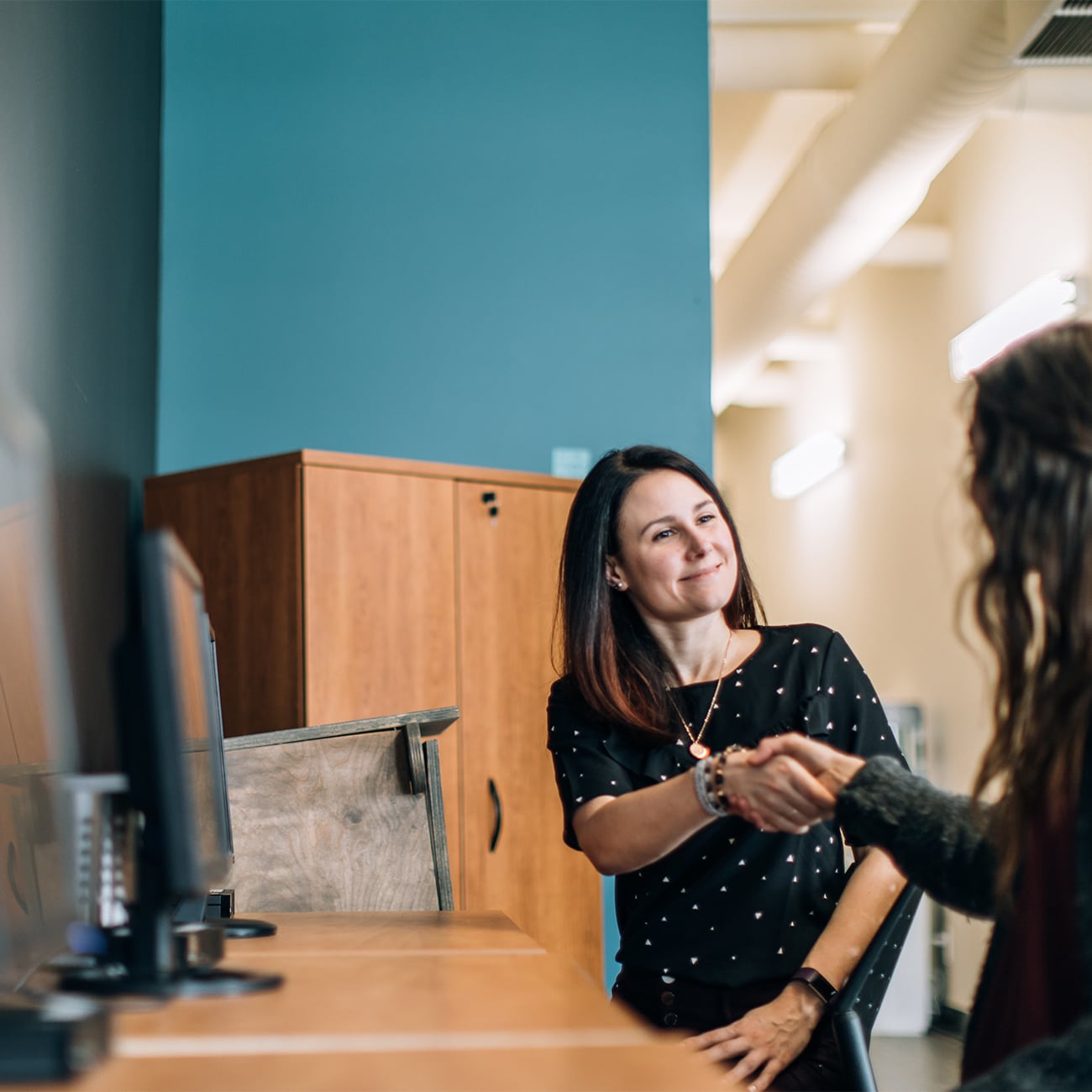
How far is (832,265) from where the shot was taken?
5.15 m

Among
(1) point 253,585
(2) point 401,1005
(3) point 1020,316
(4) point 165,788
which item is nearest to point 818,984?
(2) point 401,1005

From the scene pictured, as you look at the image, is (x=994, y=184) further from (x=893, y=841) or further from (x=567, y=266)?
(x=893, y=841)

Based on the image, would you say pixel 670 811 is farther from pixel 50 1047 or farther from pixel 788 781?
pixel 50 1047

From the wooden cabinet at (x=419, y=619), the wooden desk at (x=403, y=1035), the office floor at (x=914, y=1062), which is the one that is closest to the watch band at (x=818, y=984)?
the wooden desk at (x=403, y=1035)

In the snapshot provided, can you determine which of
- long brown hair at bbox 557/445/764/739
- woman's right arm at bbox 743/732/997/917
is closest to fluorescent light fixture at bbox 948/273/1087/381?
long brown hair at bbox 557/445/764/739

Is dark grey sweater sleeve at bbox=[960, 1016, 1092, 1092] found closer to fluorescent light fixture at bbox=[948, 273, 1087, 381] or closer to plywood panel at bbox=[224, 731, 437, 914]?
plywood panel at bbox=[224, 731, 437, 914]

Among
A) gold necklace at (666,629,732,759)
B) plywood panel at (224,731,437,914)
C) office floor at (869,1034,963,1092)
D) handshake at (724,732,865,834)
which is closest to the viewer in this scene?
handshake at (724,732,865,834)

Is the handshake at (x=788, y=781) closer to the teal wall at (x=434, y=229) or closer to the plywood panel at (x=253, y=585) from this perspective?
the plywood panel at (x=253, y=585)

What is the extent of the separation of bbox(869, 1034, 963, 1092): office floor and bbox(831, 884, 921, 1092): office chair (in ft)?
9.14

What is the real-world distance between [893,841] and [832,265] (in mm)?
4147

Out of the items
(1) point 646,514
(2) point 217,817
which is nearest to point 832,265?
(1) point 646,514

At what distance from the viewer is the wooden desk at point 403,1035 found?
0.91 meters

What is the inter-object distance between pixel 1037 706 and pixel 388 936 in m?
0.98

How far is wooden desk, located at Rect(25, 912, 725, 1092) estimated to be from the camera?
91cm
